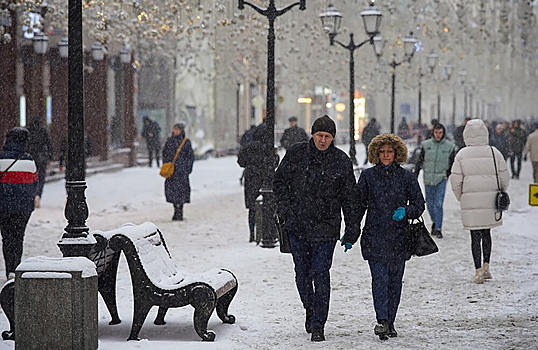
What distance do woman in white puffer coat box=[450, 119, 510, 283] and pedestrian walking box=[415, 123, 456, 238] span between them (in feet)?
13.2

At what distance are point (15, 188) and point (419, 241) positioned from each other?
16.5ft

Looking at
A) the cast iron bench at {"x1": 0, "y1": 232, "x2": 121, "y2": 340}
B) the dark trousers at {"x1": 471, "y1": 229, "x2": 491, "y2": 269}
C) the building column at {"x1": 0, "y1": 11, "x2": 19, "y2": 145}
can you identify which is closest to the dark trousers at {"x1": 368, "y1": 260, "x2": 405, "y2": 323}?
the cast iron bench at {"x1": 0, "y1": 232, "x2": 121, "y2": 340}

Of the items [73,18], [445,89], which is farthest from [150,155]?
[445,89]

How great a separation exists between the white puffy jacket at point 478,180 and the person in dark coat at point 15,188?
4678mm

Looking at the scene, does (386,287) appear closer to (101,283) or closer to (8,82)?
(101,283)

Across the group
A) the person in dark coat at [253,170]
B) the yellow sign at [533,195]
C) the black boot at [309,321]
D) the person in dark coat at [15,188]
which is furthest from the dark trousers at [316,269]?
the person in dark coat at [253,170]

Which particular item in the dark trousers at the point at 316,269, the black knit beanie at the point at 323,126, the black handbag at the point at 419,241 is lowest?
the dark trousers at the point at 316,269

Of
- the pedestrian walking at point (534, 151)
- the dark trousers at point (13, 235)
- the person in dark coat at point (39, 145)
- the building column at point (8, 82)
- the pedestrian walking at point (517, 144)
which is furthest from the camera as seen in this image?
the pedestrian walking at point (517, 144)

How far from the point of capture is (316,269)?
8.28 metres

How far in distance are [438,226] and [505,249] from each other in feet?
5.22

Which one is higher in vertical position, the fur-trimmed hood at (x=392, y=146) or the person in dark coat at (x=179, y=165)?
the fur-trimmed hood at (x=392, y=146)

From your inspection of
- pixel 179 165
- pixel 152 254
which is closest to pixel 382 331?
pixel 152 254

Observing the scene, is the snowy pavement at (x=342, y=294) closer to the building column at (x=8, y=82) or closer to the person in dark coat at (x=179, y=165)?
the person in dark coat at (x=179, y=165)

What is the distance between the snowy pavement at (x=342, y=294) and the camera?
27.3ft
